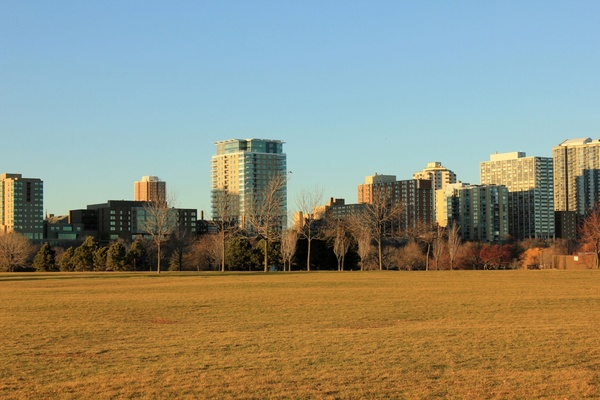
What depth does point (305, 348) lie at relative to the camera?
1723 cm

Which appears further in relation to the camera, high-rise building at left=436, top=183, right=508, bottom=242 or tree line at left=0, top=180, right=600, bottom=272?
high-rise building at left=436, top=183, right=508, bottom=242

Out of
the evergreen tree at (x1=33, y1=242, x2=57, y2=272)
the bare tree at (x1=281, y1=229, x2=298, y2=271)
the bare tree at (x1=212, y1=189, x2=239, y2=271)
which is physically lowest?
the evergreen tree at (x1=33, y1=242, x2=57, y2=272)

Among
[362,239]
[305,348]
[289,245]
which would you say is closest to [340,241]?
[362,239]

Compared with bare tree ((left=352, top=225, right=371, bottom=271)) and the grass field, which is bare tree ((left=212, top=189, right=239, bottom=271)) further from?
the grass field

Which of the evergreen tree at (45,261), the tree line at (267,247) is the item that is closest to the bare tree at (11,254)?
the tree line at (267,247)

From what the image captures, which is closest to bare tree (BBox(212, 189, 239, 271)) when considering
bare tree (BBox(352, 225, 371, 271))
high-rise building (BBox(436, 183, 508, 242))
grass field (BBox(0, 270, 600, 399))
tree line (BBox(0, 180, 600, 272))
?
tree line (BBox(0, 180, 600, 272))

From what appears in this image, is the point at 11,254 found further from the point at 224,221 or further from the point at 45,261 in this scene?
the point at 224,221

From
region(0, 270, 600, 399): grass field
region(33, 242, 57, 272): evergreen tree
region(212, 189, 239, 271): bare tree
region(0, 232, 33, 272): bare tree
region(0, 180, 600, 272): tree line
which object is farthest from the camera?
region(0, 232, 33, 272): bare tree

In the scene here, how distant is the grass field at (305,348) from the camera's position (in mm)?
12711

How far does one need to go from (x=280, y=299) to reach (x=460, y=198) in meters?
150

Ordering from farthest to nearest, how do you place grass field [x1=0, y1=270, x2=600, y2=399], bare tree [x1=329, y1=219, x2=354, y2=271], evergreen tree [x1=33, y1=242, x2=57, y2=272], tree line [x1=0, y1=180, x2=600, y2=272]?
evergreen tree [x1=33, y1=242, x2=57, y2=272], bare tree [x1=329, y1=219, x2=354, y2=271], tree line [x1=0, y1=180, x2=600, y2=272], grass field [x1=0, y1=270, x2=600, y2=399]

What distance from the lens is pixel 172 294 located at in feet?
Answer: 122

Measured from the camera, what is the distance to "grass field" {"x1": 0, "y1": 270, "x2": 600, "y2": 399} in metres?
12.7

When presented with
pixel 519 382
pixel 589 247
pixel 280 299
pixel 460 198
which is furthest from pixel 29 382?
pixel 460 198
